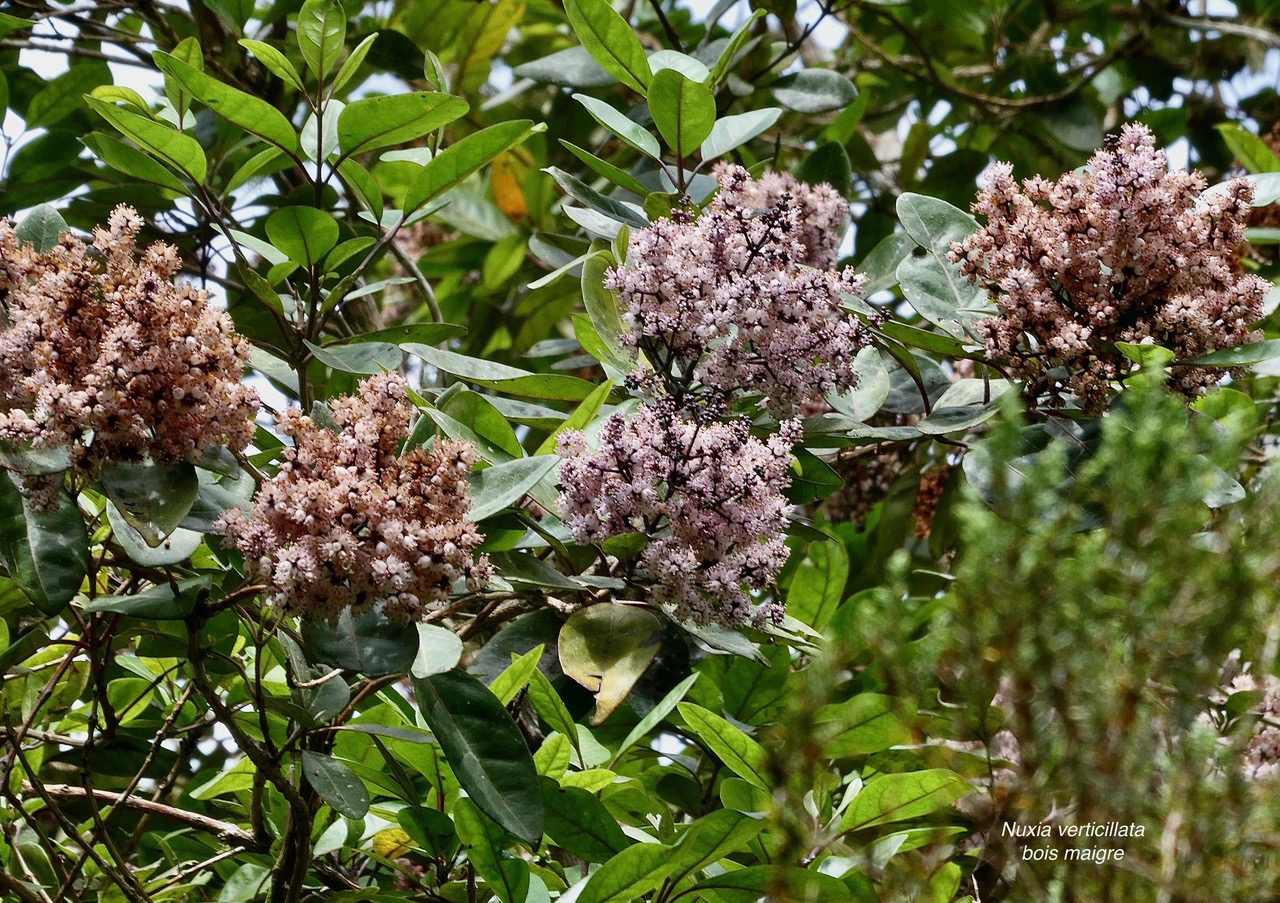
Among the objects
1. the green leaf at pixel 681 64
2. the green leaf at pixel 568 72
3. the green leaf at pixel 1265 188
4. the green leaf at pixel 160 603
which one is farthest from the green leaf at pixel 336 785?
the green leaf at pixel 568 72

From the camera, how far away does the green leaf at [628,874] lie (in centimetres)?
130

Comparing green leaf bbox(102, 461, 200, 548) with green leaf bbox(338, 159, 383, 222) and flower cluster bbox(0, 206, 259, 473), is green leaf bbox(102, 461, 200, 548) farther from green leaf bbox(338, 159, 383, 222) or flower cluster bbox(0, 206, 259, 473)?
green leaf bbox(338, 159, 383, 222)

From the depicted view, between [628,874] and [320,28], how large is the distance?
1.06 m

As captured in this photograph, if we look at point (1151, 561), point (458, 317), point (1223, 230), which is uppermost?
point (458, 317)

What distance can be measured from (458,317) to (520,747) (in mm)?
2199

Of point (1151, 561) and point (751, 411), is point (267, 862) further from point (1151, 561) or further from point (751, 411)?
point (1151, 561)

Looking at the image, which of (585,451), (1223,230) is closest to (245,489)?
(585,451)

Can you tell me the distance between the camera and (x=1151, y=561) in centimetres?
84

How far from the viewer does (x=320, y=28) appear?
1.62 m

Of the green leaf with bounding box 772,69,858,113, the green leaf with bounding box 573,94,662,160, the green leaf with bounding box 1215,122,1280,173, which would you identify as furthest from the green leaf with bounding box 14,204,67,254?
the green leaf with bounding box 1215,122,1280,173

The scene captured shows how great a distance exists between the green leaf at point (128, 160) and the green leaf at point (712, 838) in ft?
3.29

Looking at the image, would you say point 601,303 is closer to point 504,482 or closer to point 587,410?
point 587,410

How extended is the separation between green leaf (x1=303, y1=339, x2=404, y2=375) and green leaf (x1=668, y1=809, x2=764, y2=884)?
0.65 meters

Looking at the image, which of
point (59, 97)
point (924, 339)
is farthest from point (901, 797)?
point (59, 97)
